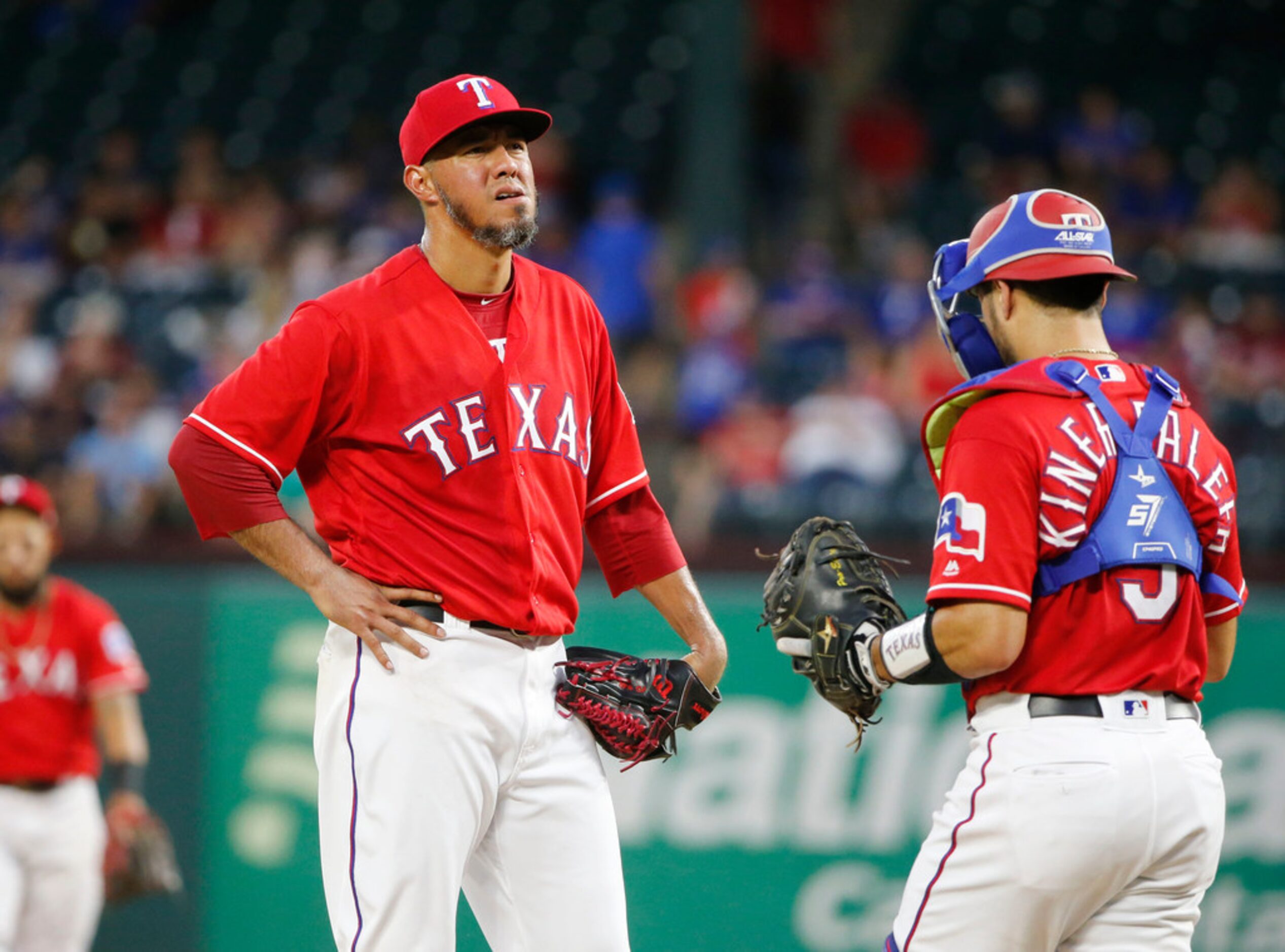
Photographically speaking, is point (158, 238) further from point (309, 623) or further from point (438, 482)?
point (438, 482)

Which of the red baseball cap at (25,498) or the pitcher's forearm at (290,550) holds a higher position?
the pitcher's forearm at (290,550)

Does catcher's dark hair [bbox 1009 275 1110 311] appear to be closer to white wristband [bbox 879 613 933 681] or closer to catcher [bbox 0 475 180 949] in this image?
white wristband [bbox 879 613 933 681]

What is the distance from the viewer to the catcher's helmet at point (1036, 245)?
2.92 metres

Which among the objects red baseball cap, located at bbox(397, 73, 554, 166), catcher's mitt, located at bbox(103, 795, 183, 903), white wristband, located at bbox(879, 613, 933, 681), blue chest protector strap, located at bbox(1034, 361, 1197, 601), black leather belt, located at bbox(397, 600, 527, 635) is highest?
red baseball cap, located at bbox(397, 73, 554, 166)

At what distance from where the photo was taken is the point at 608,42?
12523mm

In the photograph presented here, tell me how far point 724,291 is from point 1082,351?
20.5 feet

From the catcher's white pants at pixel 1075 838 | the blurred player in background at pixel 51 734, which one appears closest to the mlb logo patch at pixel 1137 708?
the catcher's white pants at pixel 1075 838

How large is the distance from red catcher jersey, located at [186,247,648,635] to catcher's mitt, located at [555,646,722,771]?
114 mm

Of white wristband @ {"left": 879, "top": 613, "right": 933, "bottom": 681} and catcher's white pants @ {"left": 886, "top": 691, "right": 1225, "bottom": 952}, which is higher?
white wristband @ {"left": 879, "top": 613, "right": 933, "bottom": 681}

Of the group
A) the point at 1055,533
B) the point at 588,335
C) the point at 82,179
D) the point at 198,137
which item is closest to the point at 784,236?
the point at 198,137

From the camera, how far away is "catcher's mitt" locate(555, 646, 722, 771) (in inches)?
131

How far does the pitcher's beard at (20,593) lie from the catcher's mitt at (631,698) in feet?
11.0

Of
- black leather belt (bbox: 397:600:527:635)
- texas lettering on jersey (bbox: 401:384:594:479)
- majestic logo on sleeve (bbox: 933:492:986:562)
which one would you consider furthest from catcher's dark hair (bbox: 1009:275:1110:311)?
black leather belt (bbox: 397:600:527:635)

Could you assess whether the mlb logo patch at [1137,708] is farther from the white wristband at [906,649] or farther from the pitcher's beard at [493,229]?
the pitcher's beard at [493,229]
